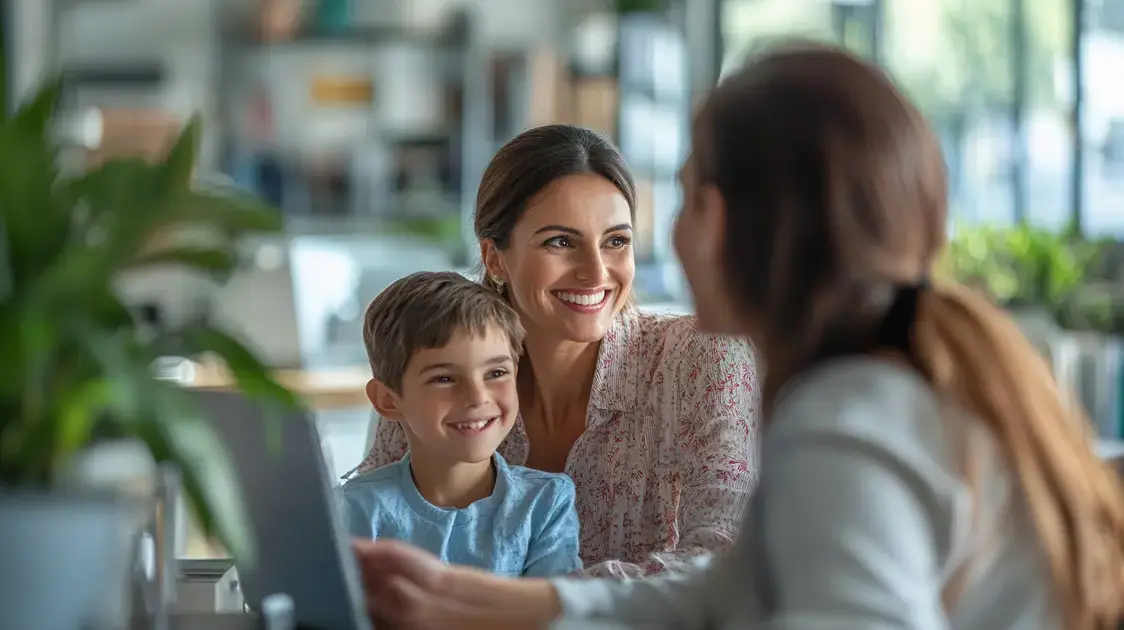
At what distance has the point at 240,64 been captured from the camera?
7.23 meters

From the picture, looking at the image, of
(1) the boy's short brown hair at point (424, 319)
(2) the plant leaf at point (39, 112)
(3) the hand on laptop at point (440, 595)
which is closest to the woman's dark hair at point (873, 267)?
(3) the hand on laptop at point (440, 595)

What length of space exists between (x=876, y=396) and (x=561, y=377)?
0.99m

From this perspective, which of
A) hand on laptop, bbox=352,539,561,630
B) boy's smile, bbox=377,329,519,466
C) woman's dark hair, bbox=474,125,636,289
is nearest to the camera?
hand on laptop, bbox=352,539,561,630

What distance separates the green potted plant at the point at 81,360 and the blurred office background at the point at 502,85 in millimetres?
5031

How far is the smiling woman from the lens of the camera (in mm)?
1776

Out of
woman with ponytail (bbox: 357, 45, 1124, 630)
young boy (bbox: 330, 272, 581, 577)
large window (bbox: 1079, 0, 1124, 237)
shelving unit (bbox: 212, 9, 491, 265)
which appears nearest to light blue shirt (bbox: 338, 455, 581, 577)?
young boy (bbox: 330, 272, 581, 577)

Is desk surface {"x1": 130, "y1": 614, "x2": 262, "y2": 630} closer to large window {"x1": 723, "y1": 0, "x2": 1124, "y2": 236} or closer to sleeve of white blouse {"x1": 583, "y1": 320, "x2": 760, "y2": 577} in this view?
sleeve of white blouse {"x1": 583, "y1": 320, "x2": 760, "y2": 577}

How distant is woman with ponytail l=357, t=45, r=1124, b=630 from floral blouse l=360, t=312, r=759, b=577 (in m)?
0.70

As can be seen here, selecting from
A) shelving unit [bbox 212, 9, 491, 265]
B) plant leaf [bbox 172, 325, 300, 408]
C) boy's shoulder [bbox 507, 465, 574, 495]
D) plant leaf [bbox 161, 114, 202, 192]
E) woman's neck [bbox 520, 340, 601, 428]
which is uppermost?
shelving unit [bbox 212, 9, 491, 265]

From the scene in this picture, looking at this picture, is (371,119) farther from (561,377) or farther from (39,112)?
(39,112)

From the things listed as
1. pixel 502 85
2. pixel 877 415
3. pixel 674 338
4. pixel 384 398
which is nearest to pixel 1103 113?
pixel 502 85

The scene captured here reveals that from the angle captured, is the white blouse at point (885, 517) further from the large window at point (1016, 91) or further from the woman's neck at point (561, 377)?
the large window at point (1016, 91)

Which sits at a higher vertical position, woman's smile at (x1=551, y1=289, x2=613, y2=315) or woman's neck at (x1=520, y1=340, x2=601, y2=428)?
woman's smile at (x1=551, y1=289, x2=613, y2=315)

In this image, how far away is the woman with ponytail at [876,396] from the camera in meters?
0.88
